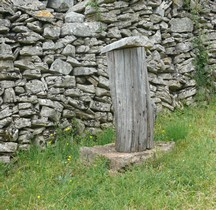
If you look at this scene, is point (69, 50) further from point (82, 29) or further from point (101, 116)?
point (101, 116)

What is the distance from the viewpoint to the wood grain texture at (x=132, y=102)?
3.89 metres

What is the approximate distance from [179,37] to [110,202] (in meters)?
3.80

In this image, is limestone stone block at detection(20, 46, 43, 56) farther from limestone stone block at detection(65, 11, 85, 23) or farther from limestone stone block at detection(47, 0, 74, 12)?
limestone stone block at detection(47, 0, 74, 12)

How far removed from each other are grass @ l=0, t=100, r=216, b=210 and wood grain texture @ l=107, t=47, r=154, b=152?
333 mm

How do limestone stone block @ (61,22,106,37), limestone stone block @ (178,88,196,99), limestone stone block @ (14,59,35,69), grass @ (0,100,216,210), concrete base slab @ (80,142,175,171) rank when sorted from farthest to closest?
1. limestone stone block @ (178,88,196,99)
2. limestone stone block @ (61,22,106,37)
3. limestone stone block @ (14,59,35,69)
4. concrete base slab @ (80,142,175,171)
5. grass @ (0,100,216,210)

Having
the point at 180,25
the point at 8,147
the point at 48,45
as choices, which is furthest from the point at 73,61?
the point at 180,25

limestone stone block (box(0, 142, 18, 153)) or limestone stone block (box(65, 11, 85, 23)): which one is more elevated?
limestone stone block (box(65, 11, 85, 23))

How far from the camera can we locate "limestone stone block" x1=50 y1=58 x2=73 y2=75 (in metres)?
4.77

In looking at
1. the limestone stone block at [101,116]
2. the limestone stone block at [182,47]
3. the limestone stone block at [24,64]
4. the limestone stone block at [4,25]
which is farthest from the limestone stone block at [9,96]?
the limestone stone block at [182,47]

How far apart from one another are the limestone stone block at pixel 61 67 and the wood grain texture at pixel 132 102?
1102 mm

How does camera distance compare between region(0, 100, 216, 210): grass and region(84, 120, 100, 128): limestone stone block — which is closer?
region(0, 100, 216, 210): grass

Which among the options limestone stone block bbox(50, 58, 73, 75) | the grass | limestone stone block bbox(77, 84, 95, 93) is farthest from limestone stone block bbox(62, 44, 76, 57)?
the grass

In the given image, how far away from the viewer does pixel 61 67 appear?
482 cm

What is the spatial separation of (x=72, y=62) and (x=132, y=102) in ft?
4.52
